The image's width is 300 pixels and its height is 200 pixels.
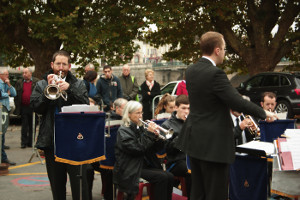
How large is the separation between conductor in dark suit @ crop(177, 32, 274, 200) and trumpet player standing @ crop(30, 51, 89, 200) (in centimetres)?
152

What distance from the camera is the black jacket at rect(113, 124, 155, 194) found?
522 centimetres

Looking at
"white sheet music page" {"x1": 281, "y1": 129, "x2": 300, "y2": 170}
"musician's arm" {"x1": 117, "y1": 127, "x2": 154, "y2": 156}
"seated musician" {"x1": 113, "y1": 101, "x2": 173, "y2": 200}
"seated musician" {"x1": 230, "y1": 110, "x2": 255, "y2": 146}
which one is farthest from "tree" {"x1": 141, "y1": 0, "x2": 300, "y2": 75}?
"white sheet music page" {"x1": 281, "y1": 129, "x2": 300, "y2": 170}

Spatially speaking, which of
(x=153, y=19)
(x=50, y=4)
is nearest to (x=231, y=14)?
(x=153, y=19)

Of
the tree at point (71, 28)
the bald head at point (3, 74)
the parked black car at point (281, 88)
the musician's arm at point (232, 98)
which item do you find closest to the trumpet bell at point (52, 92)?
the musician's arm at point (232, 98)

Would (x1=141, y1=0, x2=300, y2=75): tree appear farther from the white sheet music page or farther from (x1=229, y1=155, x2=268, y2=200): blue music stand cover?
the white sheet music page

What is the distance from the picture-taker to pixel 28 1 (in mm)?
17625

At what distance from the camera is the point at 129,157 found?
533 centimetres

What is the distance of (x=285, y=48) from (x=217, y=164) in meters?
18.8

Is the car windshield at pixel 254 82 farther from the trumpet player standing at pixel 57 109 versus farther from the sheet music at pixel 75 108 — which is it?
the sheet music at pixel 75 108

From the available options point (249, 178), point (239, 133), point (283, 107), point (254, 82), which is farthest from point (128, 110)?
point (254, 82)

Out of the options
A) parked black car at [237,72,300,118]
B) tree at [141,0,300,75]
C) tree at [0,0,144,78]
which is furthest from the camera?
tree at [141,0,300,75]

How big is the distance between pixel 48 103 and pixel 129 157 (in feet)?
3.77

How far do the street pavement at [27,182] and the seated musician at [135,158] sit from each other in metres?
1.30

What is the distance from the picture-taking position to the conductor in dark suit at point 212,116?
3.78m
